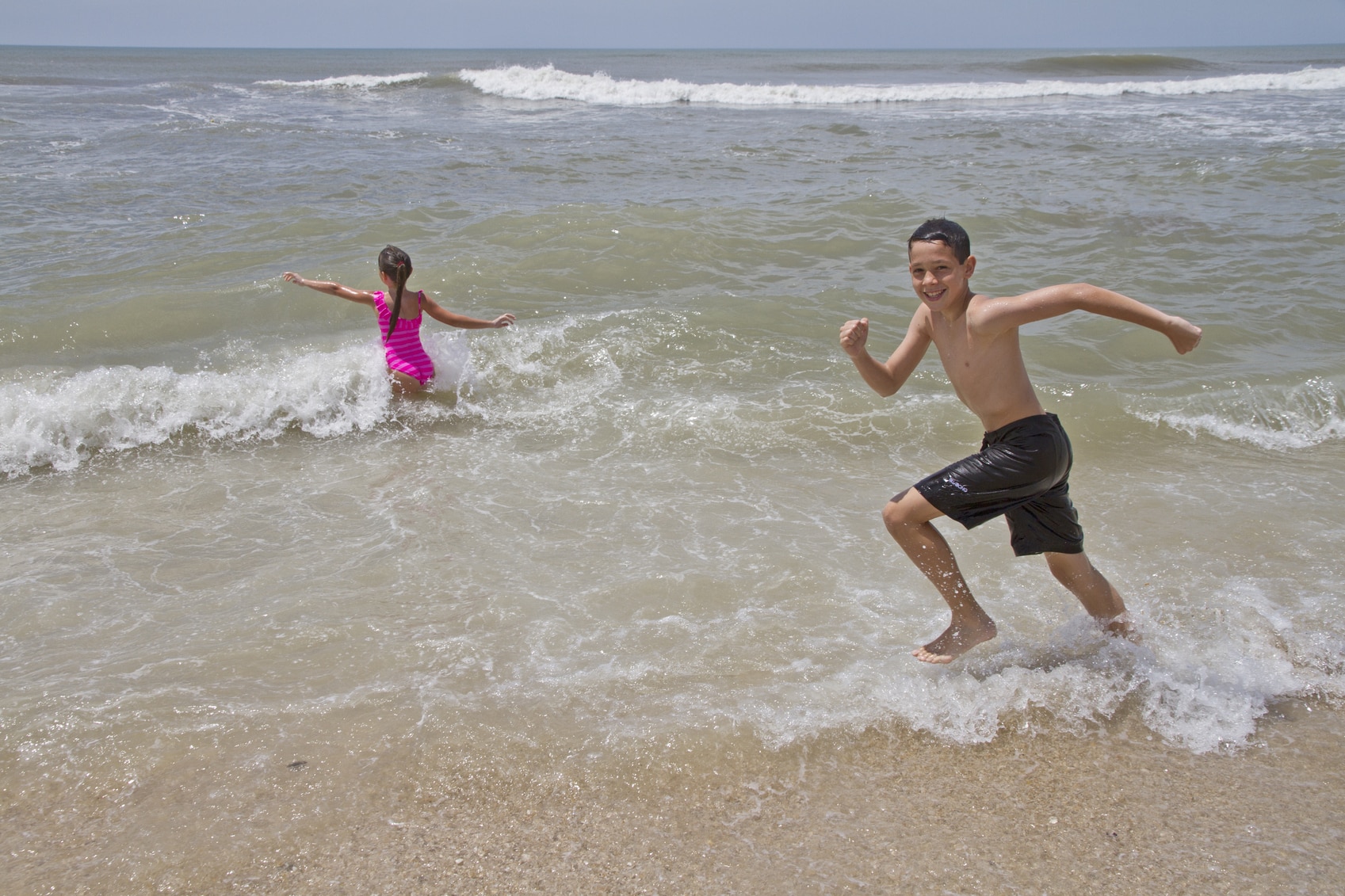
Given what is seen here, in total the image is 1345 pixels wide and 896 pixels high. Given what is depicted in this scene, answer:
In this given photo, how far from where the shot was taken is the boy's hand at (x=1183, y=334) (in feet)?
8.84

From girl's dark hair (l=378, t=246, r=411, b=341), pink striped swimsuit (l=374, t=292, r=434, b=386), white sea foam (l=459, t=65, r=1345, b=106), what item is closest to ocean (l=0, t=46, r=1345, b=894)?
pink striped swimsuit (l=374, t=292, r=434, b=386)

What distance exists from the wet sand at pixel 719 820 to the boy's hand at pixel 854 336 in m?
1.20

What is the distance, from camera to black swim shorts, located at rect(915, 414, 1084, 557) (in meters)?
3.01

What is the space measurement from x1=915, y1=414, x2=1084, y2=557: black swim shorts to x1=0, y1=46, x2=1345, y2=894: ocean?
0.53 m

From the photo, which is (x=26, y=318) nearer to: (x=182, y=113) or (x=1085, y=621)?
(x=1085, y=621)

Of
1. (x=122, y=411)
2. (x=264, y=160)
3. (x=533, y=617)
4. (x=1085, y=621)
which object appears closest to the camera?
(x=1085, y=621)

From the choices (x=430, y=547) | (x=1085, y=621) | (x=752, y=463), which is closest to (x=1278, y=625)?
(x=1085, y=621)

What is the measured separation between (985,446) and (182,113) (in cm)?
2216

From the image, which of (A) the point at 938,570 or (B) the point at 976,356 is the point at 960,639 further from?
(B) the point at 976,356

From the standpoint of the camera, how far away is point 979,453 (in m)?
3.04

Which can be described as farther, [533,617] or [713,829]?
[533,617]

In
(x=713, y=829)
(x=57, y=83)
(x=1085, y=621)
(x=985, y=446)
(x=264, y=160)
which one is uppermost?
(x=57, y=83)

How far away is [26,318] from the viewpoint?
7.17 meters

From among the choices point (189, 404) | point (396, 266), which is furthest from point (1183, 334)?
point (189, 404)
